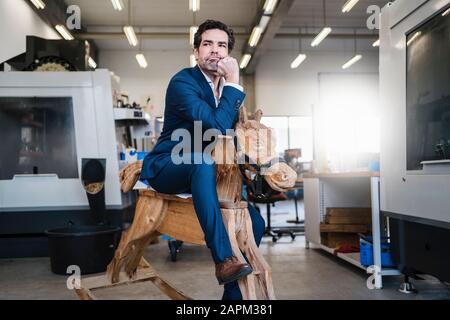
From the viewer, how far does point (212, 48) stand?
143cm

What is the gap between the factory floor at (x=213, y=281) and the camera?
8.48 ft

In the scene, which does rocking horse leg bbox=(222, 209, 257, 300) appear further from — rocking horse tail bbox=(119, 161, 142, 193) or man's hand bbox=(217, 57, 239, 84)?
rocking horse tail bbox=(119, 161, 142, 193)

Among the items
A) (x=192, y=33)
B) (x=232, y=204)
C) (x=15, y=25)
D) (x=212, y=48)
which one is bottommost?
(x=232, y=204)

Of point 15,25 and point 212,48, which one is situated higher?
point 15,25

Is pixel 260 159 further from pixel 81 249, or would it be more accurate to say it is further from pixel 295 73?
pixel 295 73

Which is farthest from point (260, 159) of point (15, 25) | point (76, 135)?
point (15, 25)

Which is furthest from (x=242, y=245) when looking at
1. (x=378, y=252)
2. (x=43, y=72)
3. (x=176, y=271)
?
(x=43, y=72)

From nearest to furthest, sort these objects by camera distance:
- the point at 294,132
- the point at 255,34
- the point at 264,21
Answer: the point at 255,34
the point at 264,21
the point at 294,132

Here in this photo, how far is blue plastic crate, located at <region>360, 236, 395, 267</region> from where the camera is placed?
2.75m

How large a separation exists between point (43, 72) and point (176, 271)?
2174mm

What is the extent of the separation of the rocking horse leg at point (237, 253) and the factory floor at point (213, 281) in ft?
4.47

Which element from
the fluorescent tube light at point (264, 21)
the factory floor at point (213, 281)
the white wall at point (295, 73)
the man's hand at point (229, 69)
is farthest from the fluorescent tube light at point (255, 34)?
the man's hand at point (229, 69)

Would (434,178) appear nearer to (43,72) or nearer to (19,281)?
(19,281)

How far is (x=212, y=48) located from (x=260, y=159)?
1.49 feet
